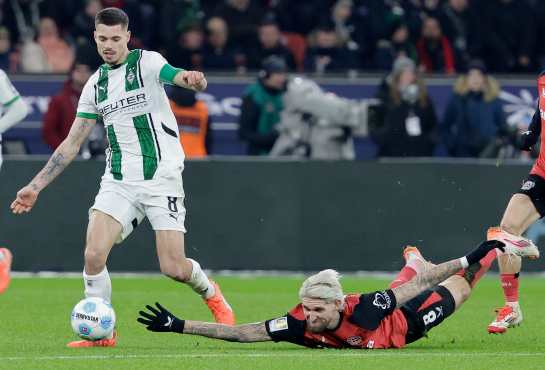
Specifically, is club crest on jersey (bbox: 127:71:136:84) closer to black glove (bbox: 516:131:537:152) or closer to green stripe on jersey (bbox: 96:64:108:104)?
green stripe on jersey (bbox: 96:64:108:104)

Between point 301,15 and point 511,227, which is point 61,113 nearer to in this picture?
point 301,15

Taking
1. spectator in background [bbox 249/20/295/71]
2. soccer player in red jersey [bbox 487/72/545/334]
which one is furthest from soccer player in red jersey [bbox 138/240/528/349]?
spectator in background [bbox 249/20/295/71]

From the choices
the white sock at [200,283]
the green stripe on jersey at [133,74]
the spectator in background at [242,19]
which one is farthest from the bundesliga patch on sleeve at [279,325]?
the spectator in background at [242,19]

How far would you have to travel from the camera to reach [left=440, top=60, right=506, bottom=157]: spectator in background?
1905 cm

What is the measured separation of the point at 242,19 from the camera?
21594 mm

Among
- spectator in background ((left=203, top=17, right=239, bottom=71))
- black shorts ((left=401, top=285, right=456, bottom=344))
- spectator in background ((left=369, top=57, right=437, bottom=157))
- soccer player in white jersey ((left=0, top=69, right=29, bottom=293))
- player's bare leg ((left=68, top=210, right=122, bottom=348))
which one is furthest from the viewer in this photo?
spectator in background ((left=203, top=17, right=239, bottom=71))

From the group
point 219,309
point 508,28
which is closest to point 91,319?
point 219,309

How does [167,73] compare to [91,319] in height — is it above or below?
above

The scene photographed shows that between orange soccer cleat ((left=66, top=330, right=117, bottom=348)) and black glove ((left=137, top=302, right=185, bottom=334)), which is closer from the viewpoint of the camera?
black glove ((left=137, top=302, right=185, bottom=334))

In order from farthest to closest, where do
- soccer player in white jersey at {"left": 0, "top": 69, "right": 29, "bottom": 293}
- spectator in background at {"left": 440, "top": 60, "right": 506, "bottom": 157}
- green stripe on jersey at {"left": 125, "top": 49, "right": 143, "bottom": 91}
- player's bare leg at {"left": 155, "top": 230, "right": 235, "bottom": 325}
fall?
spectator in background at {"left": 440, "top": 60, "right": 506, "bottom": 157} → soccer player in white jersey at {"left": 0, "top": 69, "right": 29, "bottom": 293} → player's bare leg at {"left": 155, "top": 230, "right": 235, "bottom": 325} → green stripe on jersey at {"left": 125, "top": 49, "right": 143, "bottom": 91}

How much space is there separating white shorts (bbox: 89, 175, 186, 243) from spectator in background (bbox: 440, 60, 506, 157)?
8.82m

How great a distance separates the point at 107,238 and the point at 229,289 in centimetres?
516

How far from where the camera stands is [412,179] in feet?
55.2

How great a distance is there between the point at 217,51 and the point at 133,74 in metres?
10.5
